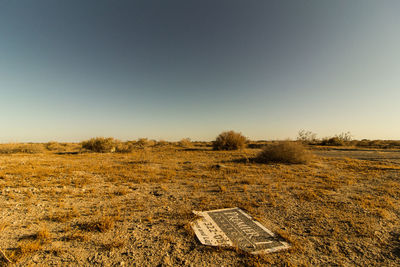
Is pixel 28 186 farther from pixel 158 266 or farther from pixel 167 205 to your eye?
pixel 158 266

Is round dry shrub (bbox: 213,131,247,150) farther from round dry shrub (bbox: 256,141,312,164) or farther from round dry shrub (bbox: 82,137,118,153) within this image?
round dry shrub (bbox: 82,137,118,153)

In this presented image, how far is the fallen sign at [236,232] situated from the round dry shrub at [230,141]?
570 inches

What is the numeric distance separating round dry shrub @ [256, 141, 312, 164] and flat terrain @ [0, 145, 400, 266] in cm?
330

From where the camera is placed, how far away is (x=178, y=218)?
3279mm

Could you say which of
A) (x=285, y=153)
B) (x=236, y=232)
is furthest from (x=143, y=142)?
(x=236, y=232)

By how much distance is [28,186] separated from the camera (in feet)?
16.9

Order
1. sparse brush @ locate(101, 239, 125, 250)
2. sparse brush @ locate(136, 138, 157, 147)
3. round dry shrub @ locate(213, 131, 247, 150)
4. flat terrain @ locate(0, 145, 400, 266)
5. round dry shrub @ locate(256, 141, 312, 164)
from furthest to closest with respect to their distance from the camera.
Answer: sparse brush @ locate(136, 138, 157, 147), round dry shrub @ locate(213, 131, 247, 150), round dry shrub @ locate(256, 141, 312, 164), sparse brush @ locate(101, 239, 125, 250), flat terrain @ locate(0, 145, 400, 266)

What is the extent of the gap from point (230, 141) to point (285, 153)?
8.41 m

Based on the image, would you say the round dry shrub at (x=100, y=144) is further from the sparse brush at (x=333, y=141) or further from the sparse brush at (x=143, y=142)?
the sparse brush at (x=333, y=141)

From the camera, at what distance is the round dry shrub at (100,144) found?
1612 centimetres

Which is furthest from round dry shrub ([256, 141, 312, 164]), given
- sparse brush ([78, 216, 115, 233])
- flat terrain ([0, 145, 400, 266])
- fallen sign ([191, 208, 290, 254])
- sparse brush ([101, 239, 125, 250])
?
sparse brush ([101, 239, 125, 250])

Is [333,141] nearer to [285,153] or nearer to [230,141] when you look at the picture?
[230,141]

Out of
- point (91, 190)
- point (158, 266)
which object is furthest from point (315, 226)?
point (91, 190)

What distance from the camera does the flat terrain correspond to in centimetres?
220
